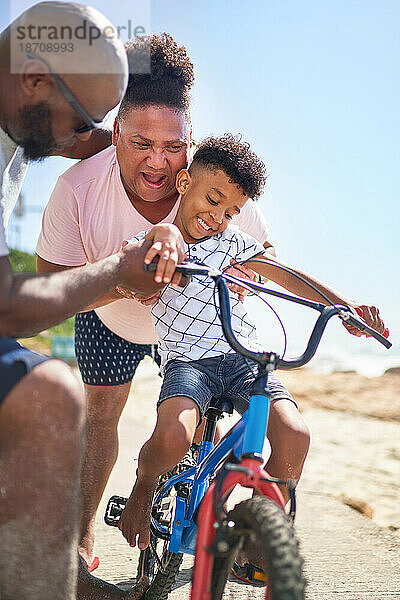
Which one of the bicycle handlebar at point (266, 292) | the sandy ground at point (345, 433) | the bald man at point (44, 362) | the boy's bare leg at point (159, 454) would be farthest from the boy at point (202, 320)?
the sandy ground at point (345, 433)

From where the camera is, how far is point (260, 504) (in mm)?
1863

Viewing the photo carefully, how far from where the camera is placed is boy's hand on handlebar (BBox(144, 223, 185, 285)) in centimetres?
211

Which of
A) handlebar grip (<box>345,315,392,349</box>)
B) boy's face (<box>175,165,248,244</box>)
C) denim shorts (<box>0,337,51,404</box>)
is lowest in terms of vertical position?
denim shorts (<box>0,337,51,404</box>)

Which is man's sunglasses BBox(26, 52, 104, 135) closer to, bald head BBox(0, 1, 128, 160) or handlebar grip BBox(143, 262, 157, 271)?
bald head BBox(0, 1, 128, 160)

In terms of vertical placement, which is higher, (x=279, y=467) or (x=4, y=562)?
(x=279, y=467)

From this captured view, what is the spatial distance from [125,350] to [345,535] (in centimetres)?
177

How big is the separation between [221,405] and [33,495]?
998 mm

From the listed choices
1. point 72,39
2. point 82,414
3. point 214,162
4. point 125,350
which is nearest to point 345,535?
point 125,350

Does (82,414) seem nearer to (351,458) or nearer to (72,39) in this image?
(72,39)

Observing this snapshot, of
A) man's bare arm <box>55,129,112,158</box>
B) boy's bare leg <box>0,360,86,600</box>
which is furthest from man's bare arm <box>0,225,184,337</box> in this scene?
man's bare arm <box>55,129,112,158</box>

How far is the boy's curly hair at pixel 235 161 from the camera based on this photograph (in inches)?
115

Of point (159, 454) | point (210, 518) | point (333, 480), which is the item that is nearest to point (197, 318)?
point (159, 454)

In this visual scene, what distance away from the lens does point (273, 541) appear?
1.73 meters

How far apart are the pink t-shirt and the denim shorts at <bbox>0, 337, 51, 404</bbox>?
1.26 meters
